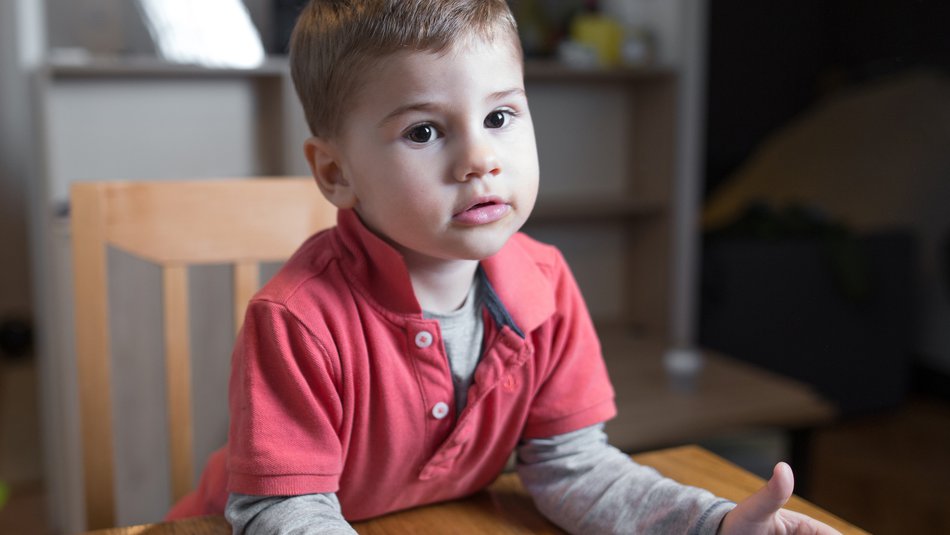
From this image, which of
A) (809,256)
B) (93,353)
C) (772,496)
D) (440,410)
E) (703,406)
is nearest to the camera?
(772,496)

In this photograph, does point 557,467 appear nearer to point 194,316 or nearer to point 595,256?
point 194,316

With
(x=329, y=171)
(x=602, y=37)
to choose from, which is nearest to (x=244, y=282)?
(x=329, y=171)

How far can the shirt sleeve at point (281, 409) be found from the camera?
604mm

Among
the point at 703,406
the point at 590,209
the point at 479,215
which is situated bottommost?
the point at 703,406

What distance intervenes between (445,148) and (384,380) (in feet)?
0.55

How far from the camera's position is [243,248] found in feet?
3.30

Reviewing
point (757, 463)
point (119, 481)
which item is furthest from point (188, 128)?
point (757, 463)

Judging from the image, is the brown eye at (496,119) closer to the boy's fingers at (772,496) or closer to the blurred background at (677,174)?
the boy's fingers at (772,496)

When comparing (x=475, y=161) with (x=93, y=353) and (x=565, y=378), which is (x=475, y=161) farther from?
(x=93, y=353)

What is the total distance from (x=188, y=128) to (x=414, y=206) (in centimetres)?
168

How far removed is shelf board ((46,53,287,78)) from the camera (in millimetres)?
1900

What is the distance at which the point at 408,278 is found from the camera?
646 mm

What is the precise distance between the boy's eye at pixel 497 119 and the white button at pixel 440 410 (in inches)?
7.8

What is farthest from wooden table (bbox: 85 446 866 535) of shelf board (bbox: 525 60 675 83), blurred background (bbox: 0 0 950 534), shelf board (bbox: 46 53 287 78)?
shelf board (bbox: 525 60 675 83)
